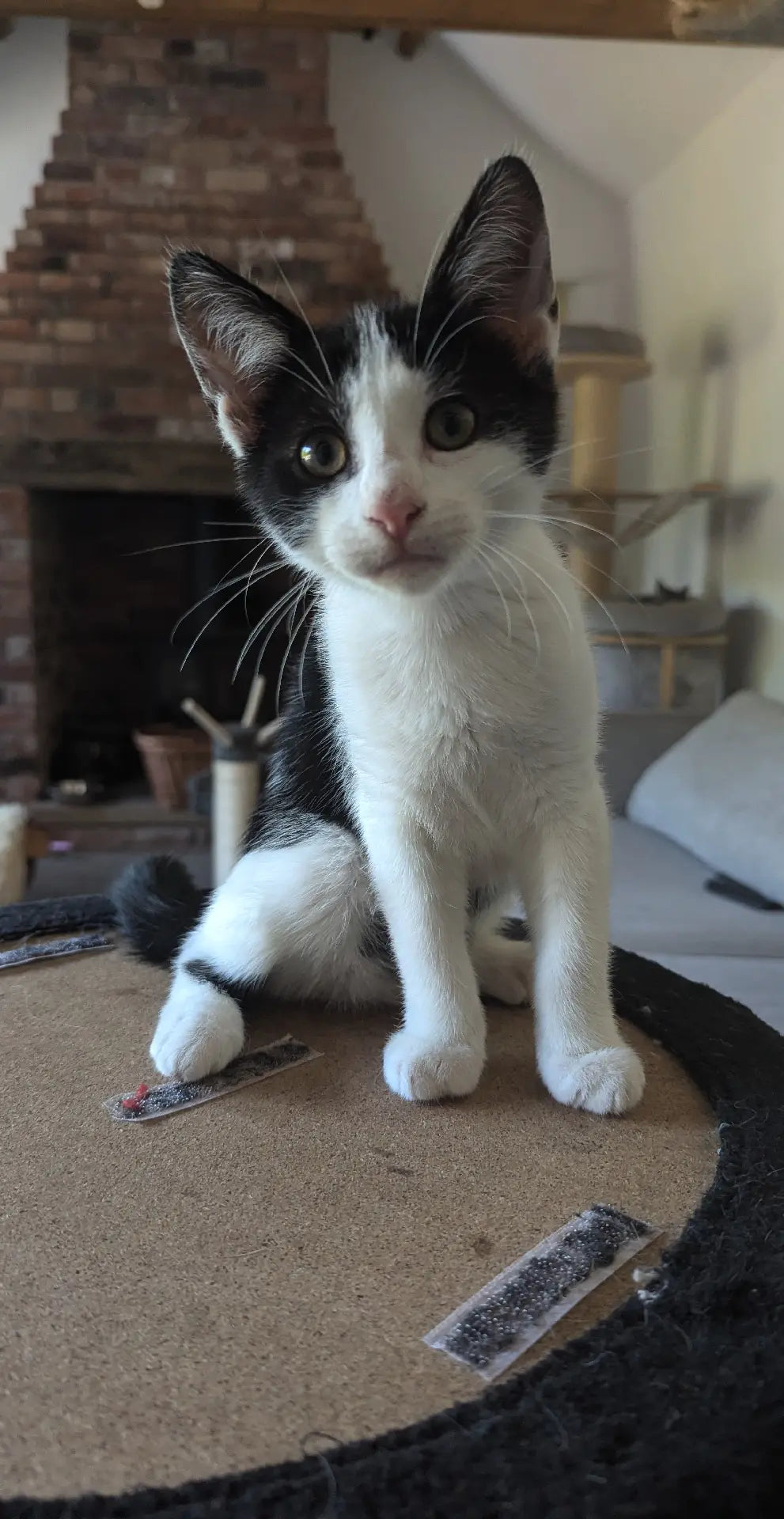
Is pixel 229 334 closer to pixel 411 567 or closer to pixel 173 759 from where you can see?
pixel 411 567

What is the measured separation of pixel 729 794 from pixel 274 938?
126cm

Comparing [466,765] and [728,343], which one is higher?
[728,343]

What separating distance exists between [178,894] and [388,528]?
1.83 ft

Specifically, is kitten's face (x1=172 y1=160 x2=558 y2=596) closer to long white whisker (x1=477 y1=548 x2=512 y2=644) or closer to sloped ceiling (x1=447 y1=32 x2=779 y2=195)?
long white whisker (x1=477 y1=548 x2=512 y2=644)

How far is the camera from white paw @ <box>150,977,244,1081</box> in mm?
785

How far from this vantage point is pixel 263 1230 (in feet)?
2.05

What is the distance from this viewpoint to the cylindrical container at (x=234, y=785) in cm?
248

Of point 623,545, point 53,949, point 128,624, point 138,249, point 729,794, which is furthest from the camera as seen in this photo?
point 128,624

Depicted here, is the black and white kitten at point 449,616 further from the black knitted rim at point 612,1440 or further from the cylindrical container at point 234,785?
the cylindrical container at point 234,785

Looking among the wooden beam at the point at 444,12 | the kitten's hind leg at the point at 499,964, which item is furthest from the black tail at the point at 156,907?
the wooden beam at the point at 444,12

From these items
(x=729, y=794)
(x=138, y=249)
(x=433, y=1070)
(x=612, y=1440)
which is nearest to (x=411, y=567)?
(x=433, y=1070)

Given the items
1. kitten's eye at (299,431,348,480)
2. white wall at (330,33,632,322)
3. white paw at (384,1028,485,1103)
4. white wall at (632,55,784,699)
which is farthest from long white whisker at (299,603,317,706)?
white wall at (330,33,632,322)

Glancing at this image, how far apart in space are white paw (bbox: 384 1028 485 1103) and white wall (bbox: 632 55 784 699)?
71.0 inches

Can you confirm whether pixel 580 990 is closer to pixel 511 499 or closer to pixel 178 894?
pixel 511 499
